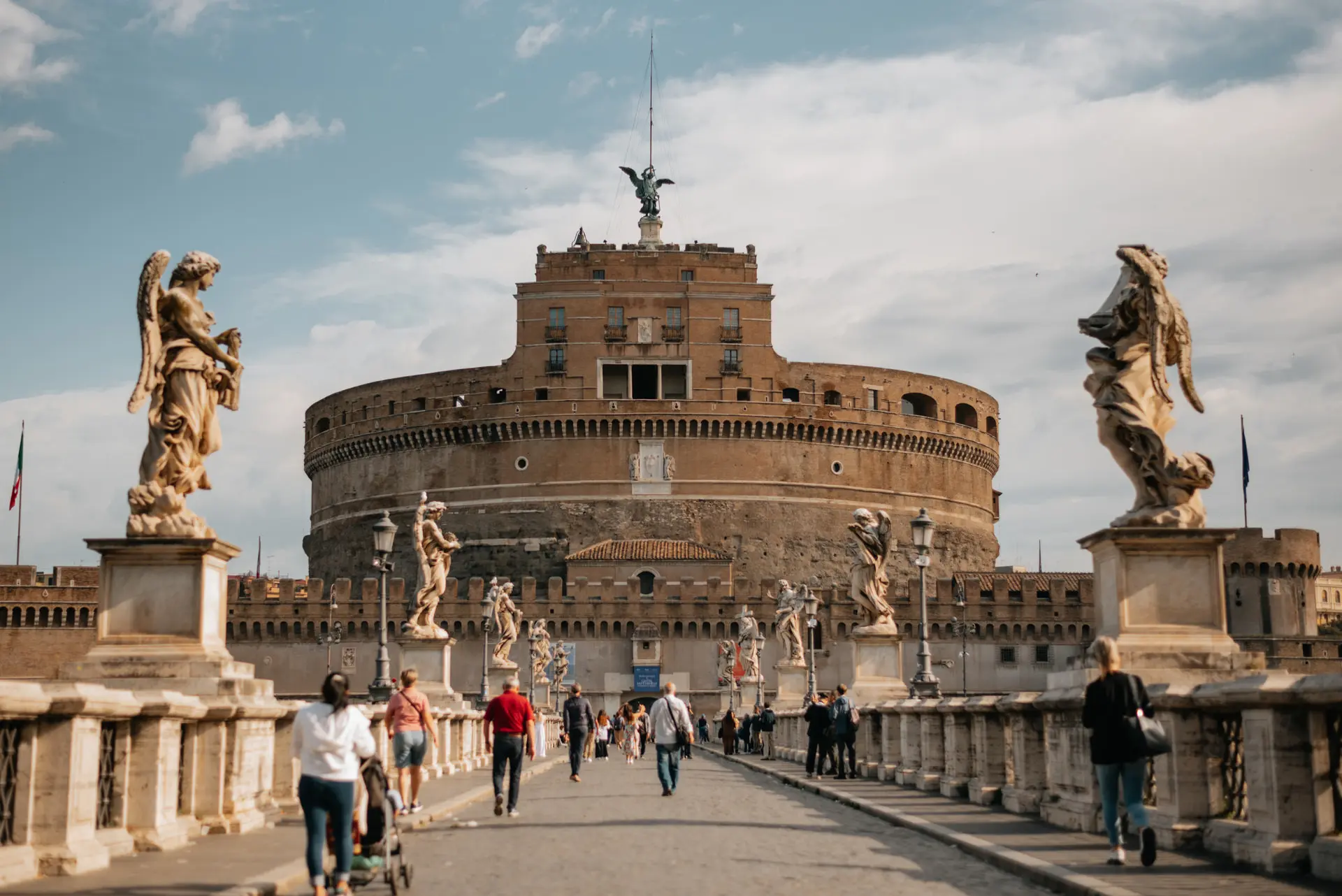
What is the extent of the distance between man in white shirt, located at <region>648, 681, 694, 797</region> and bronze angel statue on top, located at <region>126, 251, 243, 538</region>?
693 cm

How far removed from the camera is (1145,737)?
857cm

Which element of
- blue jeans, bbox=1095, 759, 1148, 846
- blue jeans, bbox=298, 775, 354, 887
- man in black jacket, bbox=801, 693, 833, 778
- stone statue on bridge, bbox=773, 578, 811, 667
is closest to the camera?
blue jeans, bbox=298, 775, 354, 887

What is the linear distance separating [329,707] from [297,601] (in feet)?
209

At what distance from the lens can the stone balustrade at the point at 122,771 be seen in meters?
7.98

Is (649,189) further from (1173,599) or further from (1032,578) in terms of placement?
(1173,599)

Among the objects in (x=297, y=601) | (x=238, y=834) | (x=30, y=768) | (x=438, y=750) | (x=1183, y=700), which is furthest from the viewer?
(x=297, y=601)

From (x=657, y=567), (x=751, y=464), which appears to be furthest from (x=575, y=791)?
(x=751, y=464)

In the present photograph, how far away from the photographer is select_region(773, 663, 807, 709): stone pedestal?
36.1 metres

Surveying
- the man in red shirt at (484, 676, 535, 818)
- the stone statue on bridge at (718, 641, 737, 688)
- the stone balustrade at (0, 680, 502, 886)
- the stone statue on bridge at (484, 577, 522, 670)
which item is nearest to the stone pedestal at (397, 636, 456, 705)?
the man in red shirt at (484, 676, 535, 818)

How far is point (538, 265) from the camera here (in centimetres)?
7925

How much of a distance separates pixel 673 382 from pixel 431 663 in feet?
177

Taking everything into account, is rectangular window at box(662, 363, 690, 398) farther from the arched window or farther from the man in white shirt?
the man in white shirt

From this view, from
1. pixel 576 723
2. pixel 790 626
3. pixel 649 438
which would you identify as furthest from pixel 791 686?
pixel 649 438

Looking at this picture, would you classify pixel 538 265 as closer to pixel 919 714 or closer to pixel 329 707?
pixel 919 714
